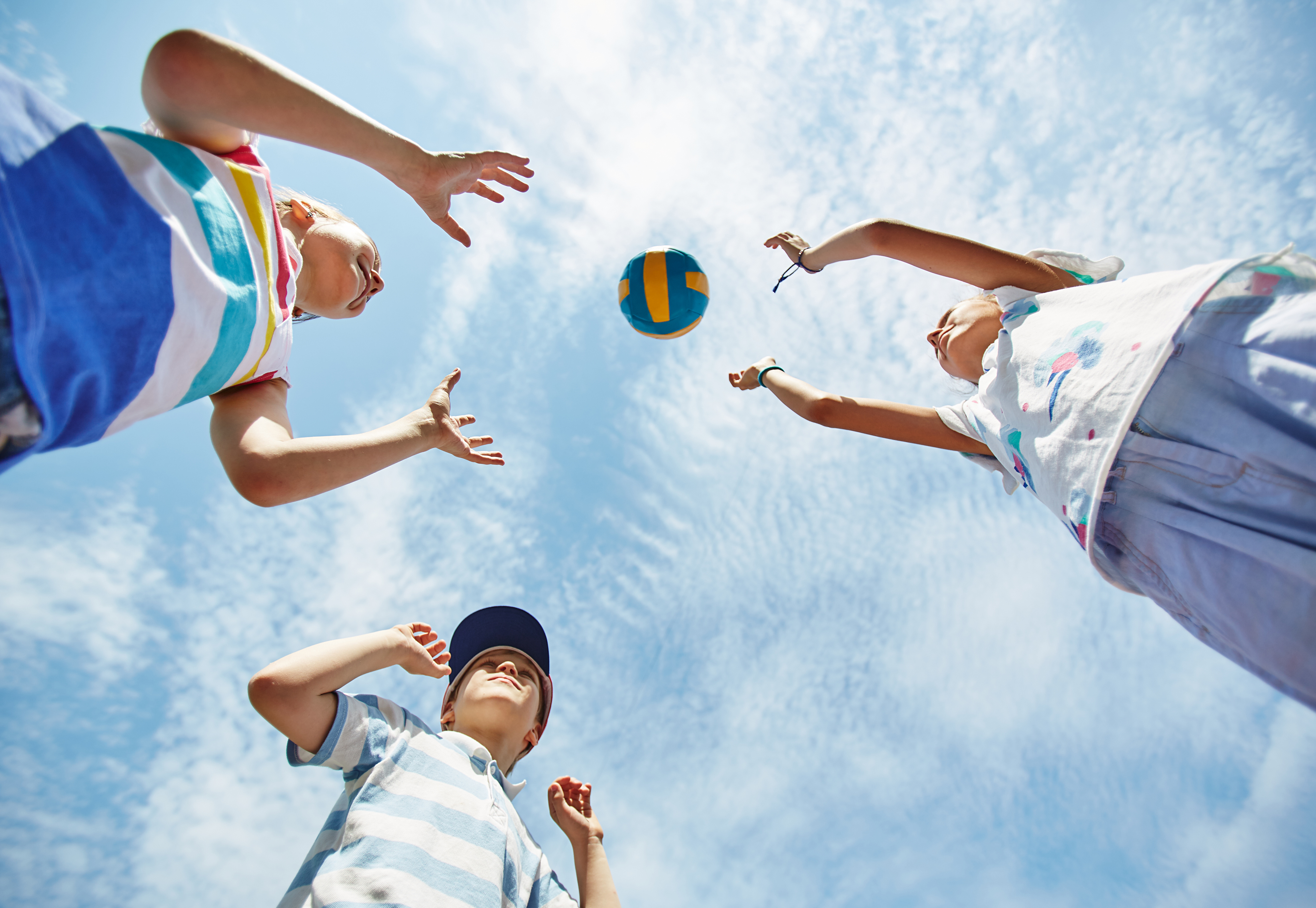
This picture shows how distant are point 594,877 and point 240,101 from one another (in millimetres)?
3617

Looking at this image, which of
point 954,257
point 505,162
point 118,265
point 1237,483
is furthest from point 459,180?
point 1237,483

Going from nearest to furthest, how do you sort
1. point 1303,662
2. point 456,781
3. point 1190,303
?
1. point 1303,662
2. point 1190,303
3. point 456,781

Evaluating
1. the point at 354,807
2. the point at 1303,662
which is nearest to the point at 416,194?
the point at 354,807

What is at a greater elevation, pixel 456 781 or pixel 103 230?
pixel 103 230

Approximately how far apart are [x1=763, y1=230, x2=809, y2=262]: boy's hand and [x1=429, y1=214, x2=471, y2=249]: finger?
7.03 ft

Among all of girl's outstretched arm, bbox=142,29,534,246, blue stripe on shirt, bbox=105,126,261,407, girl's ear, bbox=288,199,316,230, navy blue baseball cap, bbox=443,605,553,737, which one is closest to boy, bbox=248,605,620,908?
navy blue baseball cap, bbox=443,605,553,737

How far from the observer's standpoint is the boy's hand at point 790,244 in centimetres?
386

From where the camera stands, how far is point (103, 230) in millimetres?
1263

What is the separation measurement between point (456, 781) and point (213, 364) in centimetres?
209

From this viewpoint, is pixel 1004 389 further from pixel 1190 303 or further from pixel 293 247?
pixel 293 247

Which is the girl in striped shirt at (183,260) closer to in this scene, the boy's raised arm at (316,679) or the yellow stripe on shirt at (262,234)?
the yellow stripe on shirt at (262,234)

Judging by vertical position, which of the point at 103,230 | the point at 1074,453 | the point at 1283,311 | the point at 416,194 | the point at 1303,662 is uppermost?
the point at 416,194

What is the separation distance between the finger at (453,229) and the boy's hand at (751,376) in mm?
2047

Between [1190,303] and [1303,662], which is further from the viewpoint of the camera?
[1190,303]
